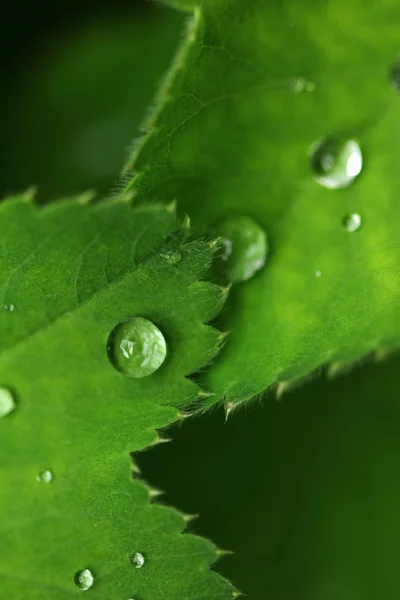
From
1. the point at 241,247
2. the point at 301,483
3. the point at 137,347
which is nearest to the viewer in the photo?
the point at 137,347

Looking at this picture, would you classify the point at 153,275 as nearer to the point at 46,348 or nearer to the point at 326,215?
the point at 46,348

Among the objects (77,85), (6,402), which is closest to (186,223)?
(6,402)

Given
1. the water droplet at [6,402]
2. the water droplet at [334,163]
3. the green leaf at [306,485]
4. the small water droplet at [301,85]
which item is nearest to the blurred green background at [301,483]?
A: the green leaf at [306,485]

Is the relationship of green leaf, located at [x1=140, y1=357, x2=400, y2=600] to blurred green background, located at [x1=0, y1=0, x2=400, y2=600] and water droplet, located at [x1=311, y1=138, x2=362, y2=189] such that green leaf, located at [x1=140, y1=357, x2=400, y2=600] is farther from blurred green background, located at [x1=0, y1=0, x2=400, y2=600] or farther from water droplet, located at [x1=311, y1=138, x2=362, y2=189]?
water droplet, located at [x1=311, y1=138, x2=362, y2=189]

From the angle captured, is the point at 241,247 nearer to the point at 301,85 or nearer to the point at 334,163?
the point at 334,163

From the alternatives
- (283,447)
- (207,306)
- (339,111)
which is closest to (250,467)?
(283,447)

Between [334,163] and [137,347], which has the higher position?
[334,163]

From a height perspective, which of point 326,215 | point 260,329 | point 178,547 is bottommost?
point 178,547
